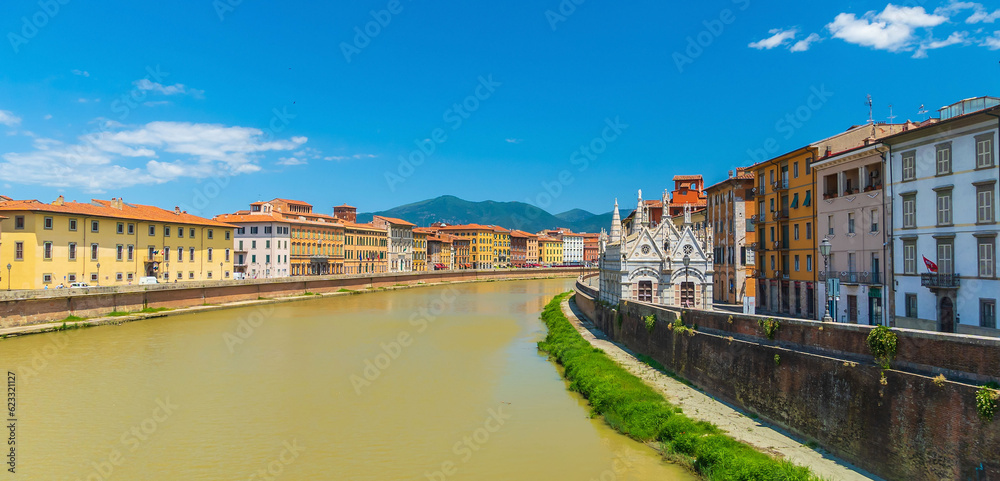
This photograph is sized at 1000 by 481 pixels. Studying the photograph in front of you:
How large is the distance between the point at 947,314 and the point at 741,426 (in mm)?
9787

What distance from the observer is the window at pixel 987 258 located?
18.4 meters

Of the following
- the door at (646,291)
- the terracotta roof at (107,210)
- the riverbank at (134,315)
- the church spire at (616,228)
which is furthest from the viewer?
the terracotta roof at (107,210)

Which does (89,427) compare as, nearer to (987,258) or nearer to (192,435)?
(192,435)

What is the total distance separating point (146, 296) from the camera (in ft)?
149

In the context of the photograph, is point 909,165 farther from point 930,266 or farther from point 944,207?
point 930,266

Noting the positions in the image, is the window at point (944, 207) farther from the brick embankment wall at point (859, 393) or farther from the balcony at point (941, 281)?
the brick embankment wall at point (859, 393)

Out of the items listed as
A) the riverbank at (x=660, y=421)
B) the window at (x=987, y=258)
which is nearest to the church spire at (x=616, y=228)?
the riverbank at (x=660, y=421)

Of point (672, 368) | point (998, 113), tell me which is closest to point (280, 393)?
point (672, 368)

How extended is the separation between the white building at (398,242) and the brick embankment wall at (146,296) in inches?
834

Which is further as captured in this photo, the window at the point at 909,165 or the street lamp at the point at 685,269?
the street lamp at the point at 685,269

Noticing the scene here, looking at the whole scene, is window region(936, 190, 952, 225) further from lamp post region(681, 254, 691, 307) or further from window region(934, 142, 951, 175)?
lamp post region(681, 254, 691, 307)

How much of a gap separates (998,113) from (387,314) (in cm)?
4251

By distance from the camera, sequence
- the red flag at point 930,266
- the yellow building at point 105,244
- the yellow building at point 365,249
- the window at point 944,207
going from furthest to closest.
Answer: the yellow building at point 365,249, the yellow building at point 105,244, the red flag at point 930,266, the window at point 944,207

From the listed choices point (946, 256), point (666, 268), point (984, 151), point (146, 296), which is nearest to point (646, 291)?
point (666, 268)
